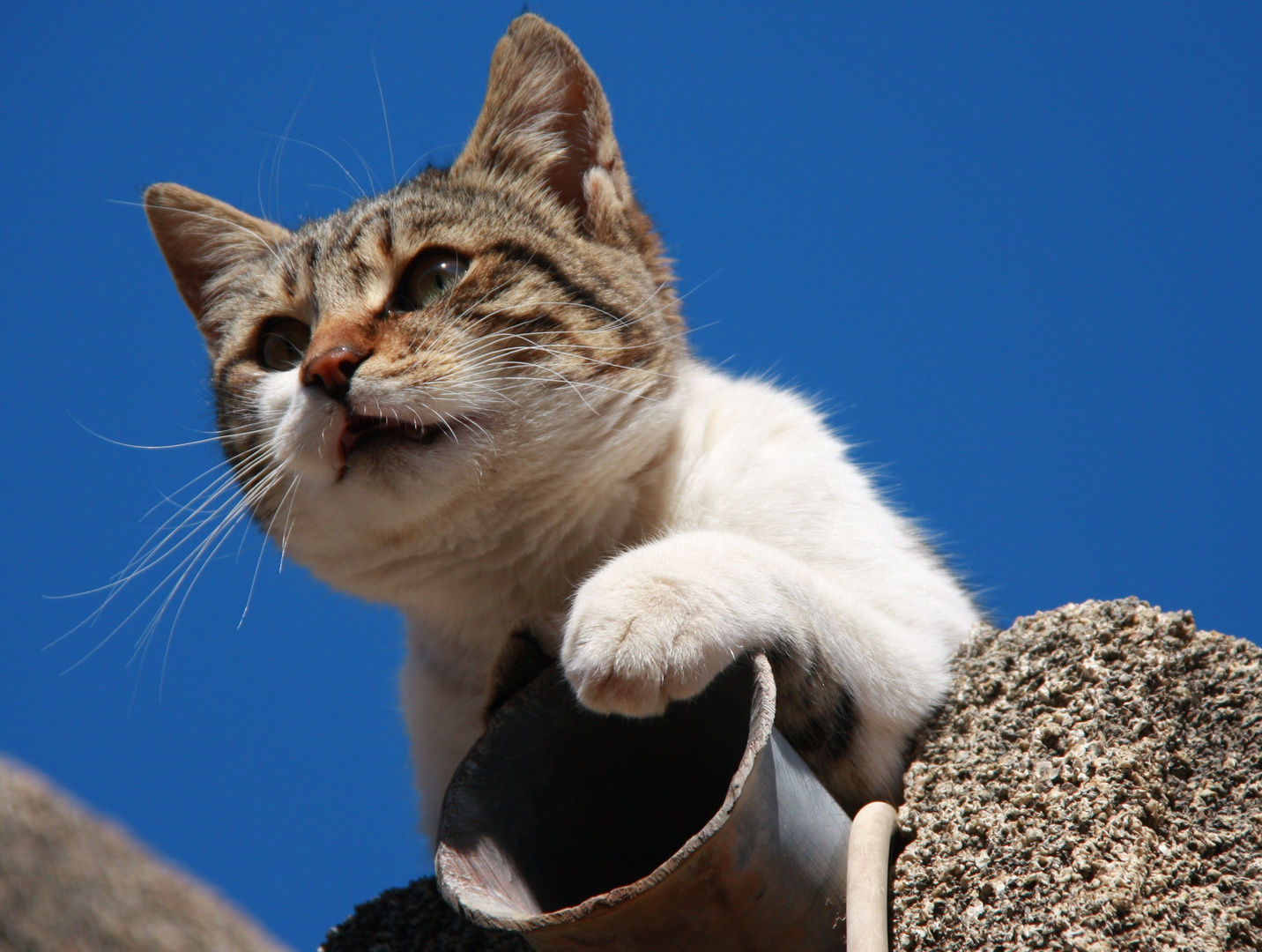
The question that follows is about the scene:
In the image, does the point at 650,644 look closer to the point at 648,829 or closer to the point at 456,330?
the point at 648,829

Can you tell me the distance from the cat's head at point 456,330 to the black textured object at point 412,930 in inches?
27.9

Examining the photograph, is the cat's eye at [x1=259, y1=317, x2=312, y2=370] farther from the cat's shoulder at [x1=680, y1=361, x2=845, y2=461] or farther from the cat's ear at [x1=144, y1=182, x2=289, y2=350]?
the cat's shoulder at [x1=680, y1=361, x2=845, y2=461]

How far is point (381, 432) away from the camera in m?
1.88

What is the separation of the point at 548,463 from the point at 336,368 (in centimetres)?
44

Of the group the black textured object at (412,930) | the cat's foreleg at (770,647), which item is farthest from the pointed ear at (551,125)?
the black textured object at (412,930)

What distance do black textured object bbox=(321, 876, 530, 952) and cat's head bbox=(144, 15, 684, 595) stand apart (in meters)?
0.71

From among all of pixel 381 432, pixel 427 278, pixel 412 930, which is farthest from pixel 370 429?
pixel 412 930

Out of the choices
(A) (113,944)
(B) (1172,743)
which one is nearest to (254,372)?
(B) (1172,743)

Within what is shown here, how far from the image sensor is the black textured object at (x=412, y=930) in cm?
190

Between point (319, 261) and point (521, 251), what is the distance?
0.51 meters

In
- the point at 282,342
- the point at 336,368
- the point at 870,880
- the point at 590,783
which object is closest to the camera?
the point at 870,880

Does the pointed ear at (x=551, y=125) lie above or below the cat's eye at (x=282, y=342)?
above

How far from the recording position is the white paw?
4.46 feet

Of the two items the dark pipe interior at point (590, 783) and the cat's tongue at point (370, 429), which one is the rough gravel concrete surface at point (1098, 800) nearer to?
the dark pipe interior at point (590, 783)
